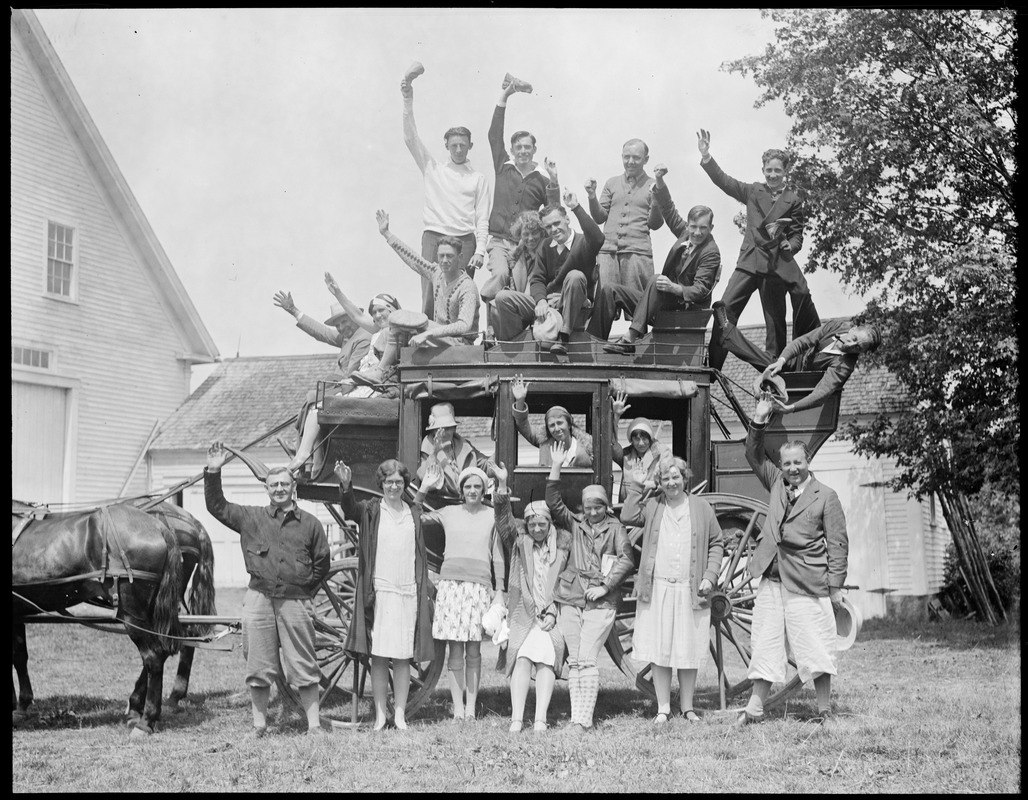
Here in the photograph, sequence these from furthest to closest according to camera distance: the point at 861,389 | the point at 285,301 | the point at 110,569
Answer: the point at 861,389 < the point at 285,301 < the point at 110,569

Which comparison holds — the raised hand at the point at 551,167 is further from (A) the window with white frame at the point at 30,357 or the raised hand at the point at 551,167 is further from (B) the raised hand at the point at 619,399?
(A) the window with white frame at the point at 30,357

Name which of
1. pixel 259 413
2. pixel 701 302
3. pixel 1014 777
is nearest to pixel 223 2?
pixel 701 302

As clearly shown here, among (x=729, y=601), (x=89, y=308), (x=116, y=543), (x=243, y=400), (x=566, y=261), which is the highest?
(x=89, y=308)

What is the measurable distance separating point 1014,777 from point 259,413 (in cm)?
1661

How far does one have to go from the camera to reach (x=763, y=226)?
27.1 feet

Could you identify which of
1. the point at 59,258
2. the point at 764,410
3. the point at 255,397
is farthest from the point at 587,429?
the point at 255,397

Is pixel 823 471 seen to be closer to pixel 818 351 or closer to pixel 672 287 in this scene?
pixel 818 351

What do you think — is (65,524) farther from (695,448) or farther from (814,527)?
(814,527)

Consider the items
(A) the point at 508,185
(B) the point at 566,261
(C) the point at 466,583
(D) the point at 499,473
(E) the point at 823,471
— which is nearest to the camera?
(D) the point at 499,473

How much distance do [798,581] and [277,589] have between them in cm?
304

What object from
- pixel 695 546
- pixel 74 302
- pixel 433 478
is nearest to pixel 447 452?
pixel 433 478

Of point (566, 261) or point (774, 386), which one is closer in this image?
point (774, 386)

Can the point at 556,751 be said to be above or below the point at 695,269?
below

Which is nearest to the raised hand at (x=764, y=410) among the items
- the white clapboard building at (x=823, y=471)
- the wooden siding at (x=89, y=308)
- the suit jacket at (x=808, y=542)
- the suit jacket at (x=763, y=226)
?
the suit jacket at (x=808, y=542)
